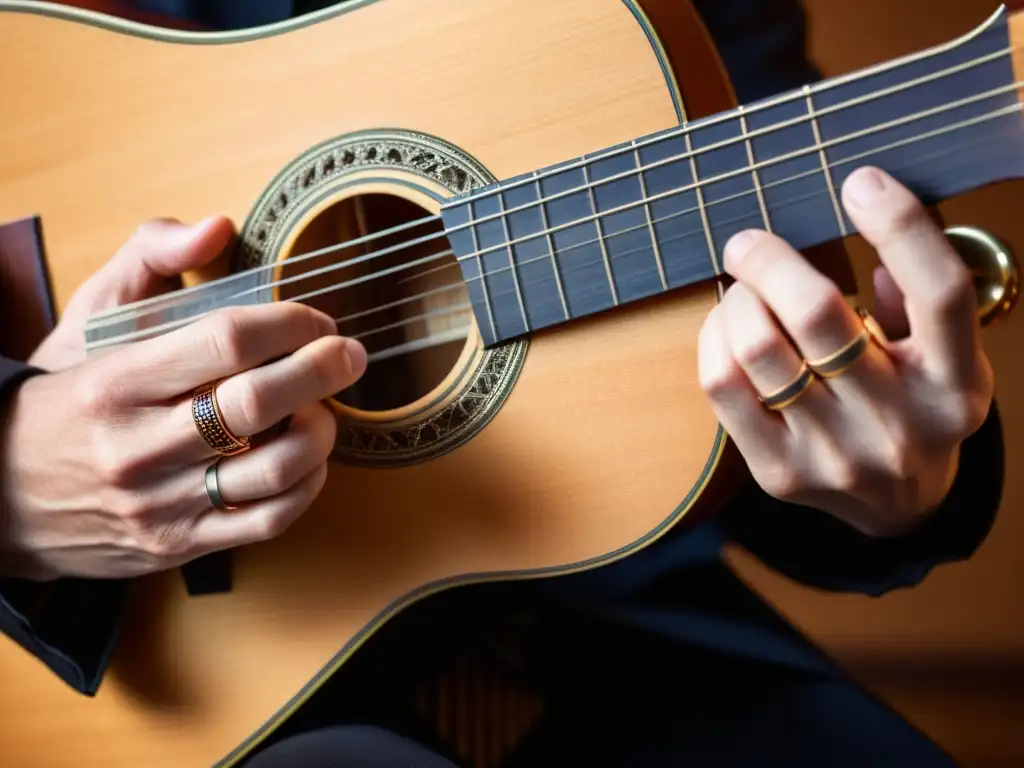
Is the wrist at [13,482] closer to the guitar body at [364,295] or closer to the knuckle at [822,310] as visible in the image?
the guitar body at [364,295]

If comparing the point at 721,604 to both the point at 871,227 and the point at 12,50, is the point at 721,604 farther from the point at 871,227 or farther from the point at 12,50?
the point at 12,50

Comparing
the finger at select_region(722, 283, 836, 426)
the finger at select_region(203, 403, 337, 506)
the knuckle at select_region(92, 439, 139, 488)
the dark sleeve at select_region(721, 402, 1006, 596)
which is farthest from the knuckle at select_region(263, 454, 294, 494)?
the dark sleeve at select_region(721, 402, 1006, 596)

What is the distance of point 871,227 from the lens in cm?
44

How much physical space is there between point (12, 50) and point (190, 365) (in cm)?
51

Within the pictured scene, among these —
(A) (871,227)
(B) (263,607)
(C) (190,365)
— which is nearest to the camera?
(A) (871,227)

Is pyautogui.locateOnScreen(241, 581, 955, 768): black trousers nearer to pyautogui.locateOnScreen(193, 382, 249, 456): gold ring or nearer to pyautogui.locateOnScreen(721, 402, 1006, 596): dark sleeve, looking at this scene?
pyautogui.locateOnScreen(721, 402, 1006, 596): dark sleeve

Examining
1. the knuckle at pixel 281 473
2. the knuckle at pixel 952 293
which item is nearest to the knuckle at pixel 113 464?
the knuckle at pixel 281 473

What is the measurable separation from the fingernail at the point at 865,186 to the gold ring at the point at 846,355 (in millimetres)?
71

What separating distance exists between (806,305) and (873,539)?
332mm

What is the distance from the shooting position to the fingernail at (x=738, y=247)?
0.48 m

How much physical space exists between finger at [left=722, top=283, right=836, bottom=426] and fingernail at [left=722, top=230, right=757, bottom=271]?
0.02 m

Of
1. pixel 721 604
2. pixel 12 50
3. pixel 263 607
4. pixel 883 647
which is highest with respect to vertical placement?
pixel 12 50

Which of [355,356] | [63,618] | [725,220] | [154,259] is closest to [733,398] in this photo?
[725,220]

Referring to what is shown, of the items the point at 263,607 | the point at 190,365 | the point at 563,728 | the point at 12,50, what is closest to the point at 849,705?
the point at 563,728
